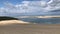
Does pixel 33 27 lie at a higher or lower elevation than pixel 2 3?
lower

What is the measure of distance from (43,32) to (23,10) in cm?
48

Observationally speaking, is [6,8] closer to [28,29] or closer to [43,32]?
[28,29]

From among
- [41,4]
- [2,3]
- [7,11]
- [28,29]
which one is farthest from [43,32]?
[2,3]

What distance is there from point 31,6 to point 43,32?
460 millimetres

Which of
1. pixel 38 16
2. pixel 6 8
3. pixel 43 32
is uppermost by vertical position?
pixel 6 8

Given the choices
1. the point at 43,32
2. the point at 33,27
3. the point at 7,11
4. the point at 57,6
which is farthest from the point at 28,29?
the point at 57,6

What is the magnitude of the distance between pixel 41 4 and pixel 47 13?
0.53 ft

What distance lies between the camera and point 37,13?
2.09 m

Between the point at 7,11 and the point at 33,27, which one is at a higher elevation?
the point at 7,11

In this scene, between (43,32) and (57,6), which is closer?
(43,32)

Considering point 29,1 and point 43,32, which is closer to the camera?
point 43,32

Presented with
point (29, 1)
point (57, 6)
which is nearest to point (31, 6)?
point (29, 1)

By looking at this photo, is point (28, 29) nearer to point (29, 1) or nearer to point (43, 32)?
point (43, 32)

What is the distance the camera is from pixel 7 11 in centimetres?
212
